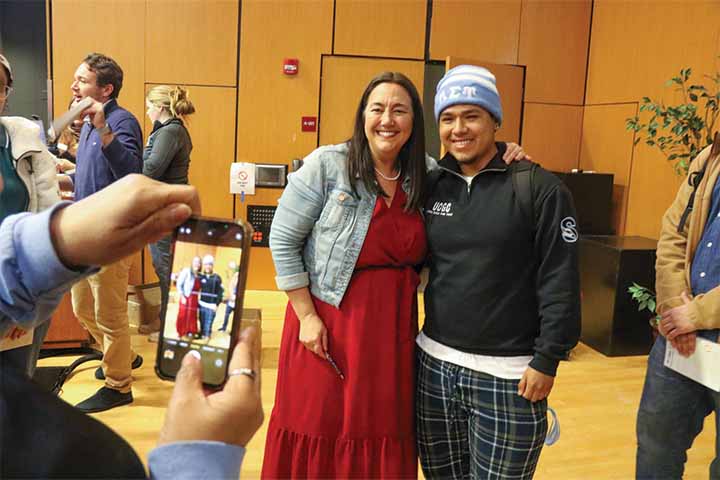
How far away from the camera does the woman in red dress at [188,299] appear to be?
2.62ft

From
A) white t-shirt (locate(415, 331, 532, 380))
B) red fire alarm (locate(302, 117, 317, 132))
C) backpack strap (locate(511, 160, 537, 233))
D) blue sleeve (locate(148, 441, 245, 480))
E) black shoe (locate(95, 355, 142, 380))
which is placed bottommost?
black shoe (locate(95, 355, 142, 380))

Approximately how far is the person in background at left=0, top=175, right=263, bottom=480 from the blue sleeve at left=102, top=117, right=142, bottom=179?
6.65 ft

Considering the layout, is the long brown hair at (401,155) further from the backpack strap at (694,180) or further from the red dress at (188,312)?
the red dress at (188,312)

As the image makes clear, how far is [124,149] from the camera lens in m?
2.56

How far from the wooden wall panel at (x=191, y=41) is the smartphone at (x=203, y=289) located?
4.93 metres

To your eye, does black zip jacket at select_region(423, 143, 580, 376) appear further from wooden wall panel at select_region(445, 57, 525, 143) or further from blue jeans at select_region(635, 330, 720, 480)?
wooden wall panel at select_region(445, 57, 525, 143)

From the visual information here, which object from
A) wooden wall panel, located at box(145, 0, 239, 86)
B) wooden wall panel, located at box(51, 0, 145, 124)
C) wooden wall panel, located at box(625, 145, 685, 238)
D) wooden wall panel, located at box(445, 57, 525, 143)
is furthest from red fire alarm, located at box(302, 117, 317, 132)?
wooden wall panel, located at box(625, 145, 685, 238)

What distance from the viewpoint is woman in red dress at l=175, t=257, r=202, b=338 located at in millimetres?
799

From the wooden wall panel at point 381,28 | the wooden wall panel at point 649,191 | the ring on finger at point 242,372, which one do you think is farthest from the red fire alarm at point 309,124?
the ring on finger at point 242,372

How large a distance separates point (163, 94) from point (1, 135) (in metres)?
→ 1.91

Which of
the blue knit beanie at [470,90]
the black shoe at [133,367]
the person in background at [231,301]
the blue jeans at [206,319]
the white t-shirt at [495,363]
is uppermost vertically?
the blue knit beanie at [470,90]

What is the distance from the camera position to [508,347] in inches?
62.2

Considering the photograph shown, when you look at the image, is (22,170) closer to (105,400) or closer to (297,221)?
(297,221)

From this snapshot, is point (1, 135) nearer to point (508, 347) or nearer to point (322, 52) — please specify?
point (508, 347)
